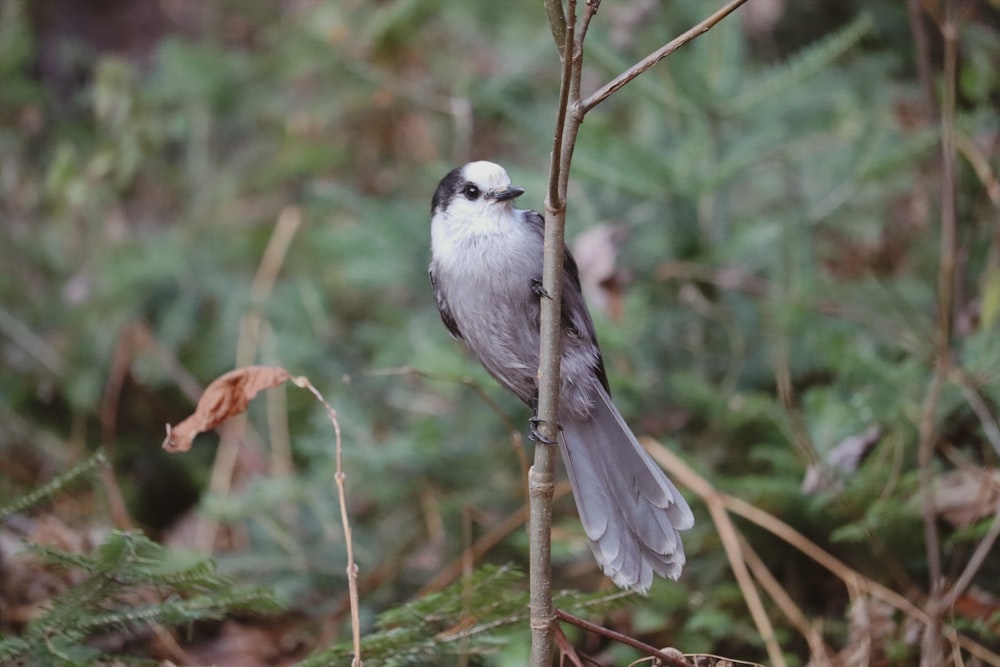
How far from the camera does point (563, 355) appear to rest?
2.07 metres

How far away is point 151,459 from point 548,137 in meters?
2.07

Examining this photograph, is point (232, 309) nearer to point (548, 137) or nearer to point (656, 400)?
point (548, 137)

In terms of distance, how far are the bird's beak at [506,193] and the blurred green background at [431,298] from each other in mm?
427

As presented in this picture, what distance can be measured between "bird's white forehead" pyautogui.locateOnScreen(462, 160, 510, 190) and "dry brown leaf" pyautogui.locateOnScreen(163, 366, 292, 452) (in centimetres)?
70

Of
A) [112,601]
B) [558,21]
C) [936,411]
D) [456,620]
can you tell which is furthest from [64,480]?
[936,411]

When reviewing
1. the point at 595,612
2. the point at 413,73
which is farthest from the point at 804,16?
the point at 595,612

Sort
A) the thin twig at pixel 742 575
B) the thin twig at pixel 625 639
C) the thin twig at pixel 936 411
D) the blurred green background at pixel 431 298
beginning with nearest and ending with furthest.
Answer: the thin twig at pixel 625 639 < the thin twig at pixel 936 411 < the thin twig at pixel 742 575 < the blurred green background at pixel 431 298

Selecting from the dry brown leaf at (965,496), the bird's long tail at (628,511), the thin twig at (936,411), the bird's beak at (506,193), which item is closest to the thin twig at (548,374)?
the bird's long tail at (628,511)

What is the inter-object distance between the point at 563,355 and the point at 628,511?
1.34ft

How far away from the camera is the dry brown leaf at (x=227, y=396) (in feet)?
5.46

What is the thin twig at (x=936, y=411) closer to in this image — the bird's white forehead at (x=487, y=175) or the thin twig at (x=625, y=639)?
the thin twig at (x=625, y=639)

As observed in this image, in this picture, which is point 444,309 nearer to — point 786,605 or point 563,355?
point 563,355

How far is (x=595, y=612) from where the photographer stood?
1.90 meters

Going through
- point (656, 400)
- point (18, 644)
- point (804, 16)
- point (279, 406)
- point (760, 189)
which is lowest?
point (18, 644)
